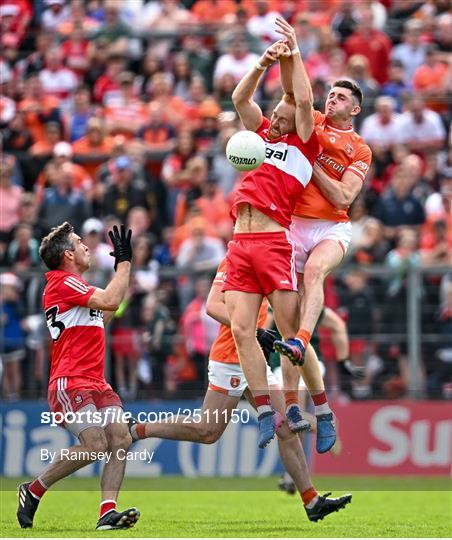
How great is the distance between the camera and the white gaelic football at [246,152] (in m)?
12.1

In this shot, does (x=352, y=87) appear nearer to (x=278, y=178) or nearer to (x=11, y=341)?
(x=278, y=178)

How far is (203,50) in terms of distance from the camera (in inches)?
976

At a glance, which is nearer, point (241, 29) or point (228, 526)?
point (228, 526)

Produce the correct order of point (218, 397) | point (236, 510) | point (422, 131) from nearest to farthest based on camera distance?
point (218, 397)
point (236, 510)
point (422, 131)

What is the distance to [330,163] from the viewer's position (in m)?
13.2

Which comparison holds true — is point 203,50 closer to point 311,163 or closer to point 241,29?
point 241,29

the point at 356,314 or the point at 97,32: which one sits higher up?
the point at 97,32

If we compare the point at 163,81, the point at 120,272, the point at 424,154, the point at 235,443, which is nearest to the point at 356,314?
the point at 235,443

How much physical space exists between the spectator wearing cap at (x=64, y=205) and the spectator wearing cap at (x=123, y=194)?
1.26 ft

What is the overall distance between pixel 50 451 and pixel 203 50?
337 inches

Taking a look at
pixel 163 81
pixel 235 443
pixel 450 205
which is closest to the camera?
pixel 235 443

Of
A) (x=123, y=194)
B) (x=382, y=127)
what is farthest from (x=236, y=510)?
(x=382, y=127)

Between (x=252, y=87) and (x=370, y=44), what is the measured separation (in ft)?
39.7

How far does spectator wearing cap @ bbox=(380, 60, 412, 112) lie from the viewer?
23.3 meters
